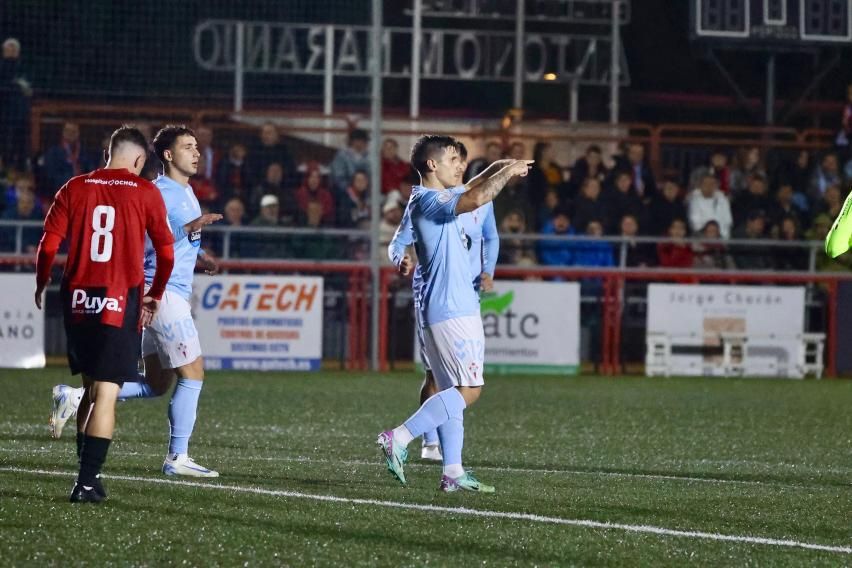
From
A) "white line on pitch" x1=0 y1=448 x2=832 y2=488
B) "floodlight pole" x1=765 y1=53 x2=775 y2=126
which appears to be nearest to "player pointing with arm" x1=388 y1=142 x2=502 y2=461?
"white line on pitch" x1=0 y1=448 x2=832 y2=488

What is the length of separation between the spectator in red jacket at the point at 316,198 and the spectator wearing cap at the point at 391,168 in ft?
2.68

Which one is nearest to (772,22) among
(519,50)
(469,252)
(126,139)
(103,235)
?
(519,50)

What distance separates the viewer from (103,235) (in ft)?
23.9

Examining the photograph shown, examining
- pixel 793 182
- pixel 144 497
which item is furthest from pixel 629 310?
pixel 144 497

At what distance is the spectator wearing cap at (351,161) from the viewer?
19.6 meters

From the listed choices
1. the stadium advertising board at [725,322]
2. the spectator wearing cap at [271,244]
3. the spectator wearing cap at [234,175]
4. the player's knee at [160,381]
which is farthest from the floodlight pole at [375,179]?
the player's knee at [160,381]

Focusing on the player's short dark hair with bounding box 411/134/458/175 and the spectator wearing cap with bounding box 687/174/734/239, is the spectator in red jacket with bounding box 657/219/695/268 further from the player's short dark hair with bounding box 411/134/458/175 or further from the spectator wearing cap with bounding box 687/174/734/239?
the player's short dark hair with bounding box 411/134/458/175

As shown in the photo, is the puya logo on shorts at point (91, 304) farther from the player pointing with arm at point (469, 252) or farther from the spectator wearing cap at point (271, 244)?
the spectator wearing cap at point (271, 244)

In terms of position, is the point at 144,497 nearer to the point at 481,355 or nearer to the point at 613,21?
the point at 481,355

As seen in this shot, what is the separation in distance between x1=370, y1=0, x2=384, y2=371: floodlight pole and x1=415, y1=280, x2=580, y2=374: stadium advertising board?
1.84 feet

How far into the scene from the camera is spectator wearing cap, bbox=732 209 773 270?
65.9ft

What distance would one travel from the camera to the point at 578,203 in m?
19.7

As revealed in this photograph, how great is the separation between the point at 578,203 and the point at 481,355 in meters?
11.6

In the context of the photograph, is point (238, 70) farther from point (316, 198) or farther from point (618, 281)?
point (618, 281)
